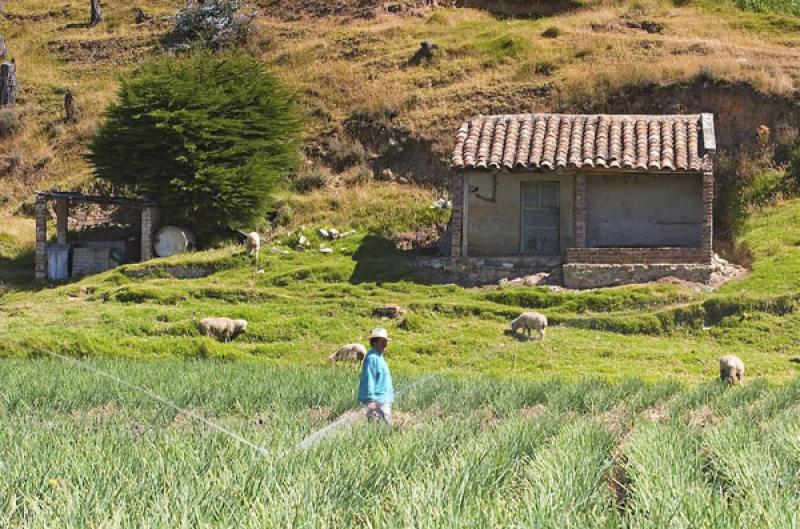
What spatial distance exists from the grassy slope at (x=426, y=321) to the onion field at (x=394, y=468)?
6.55 m

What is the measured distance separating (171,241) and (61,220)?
121 inches

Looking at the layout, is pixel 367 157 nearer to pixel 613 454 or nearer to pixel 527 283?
pixel 527 283


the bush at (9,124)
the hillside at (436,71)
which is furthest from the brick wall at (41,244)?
the bush at (9,124)

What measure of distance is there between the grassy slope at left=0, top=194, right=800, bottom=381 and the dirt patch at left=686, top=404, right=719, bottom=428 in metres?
4.61

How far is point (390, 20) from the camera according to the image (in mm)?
46125

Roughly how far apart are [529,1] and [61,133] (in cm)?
2049

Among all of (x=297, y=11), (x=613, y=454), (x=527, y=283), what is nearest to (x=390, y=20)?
(x=297, y=11)

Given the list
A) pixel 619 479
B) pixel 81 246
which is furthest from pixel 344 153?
pixel 619 479

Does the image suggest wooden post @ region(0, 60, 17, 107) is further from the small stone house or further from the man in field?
the man in field

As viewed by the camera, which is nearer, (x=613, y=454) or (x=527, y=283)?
(x=613, y=454)

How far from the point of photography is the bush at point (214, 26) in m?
45.4

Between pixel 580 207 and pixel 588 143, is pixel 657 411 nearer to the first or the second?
pixel 580 207

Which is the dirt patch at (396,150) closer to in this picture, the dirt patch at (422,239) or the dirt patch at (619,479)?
the dirt patch at (422,239)

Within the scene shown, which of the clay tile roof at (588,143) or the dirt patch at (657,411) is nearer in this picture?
the dirt patch at (657,411)
